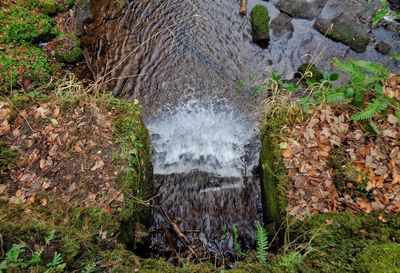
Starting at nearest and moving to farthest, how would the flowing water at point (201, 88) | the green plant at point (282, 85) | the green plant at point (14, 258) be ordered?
the green plant at point (14, 258) → the flowing water at point (201, 88) → the green plant at point (282, 85)

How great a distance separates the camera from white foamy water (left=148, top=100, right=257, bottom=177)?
19.4 feet

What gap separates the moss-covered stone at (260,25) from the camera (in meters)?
7.81

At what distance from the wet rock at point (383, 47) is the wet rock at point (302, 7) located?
1.71 meters

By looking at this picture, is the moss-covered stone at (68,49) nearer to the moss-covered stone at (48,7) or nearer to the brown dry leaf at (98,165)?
the moss-covered stone at (48,7)

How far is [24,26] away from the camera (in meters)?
7.52

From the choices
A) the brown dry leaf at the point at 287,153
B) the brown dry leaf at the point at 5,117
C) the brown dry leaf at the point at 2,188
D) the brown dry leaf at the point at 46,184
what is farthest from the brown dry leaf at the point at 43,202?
the brown dry leaf at the point at 287,153

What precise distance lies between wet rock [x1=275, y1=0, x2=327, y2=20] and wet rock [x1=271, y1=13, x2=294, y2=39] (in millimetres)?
208

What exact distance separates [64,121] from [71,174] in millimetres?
813

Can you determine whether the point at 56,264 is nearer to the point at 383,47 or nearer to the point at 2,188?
the point at 2,188

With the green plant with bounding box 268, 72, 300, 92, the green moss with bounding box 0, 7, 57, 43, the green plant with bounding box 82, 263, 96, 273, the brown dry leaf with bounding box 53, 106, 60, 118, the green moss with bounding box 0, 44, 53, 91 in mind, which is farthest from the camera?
the green moss with bounding box 0, 7, 57, 43

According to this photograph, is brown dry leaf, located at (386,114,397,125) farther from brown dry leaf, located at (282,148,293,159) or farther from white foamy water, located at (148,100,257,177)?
white foamy water, located at (148,100,257,177)

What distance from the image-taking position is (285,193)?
3.96 m

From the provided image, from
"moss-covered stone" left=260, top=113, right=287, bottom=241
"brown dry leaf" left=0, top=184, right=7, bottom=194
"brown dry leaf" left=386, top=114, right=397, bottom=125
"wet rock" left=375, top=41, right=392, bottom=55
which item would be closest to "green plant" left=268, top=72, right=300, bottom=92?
"moss-covered stone" left=260, top=113, right=287, bottom=241

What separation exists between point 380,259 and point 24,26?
8.19m
